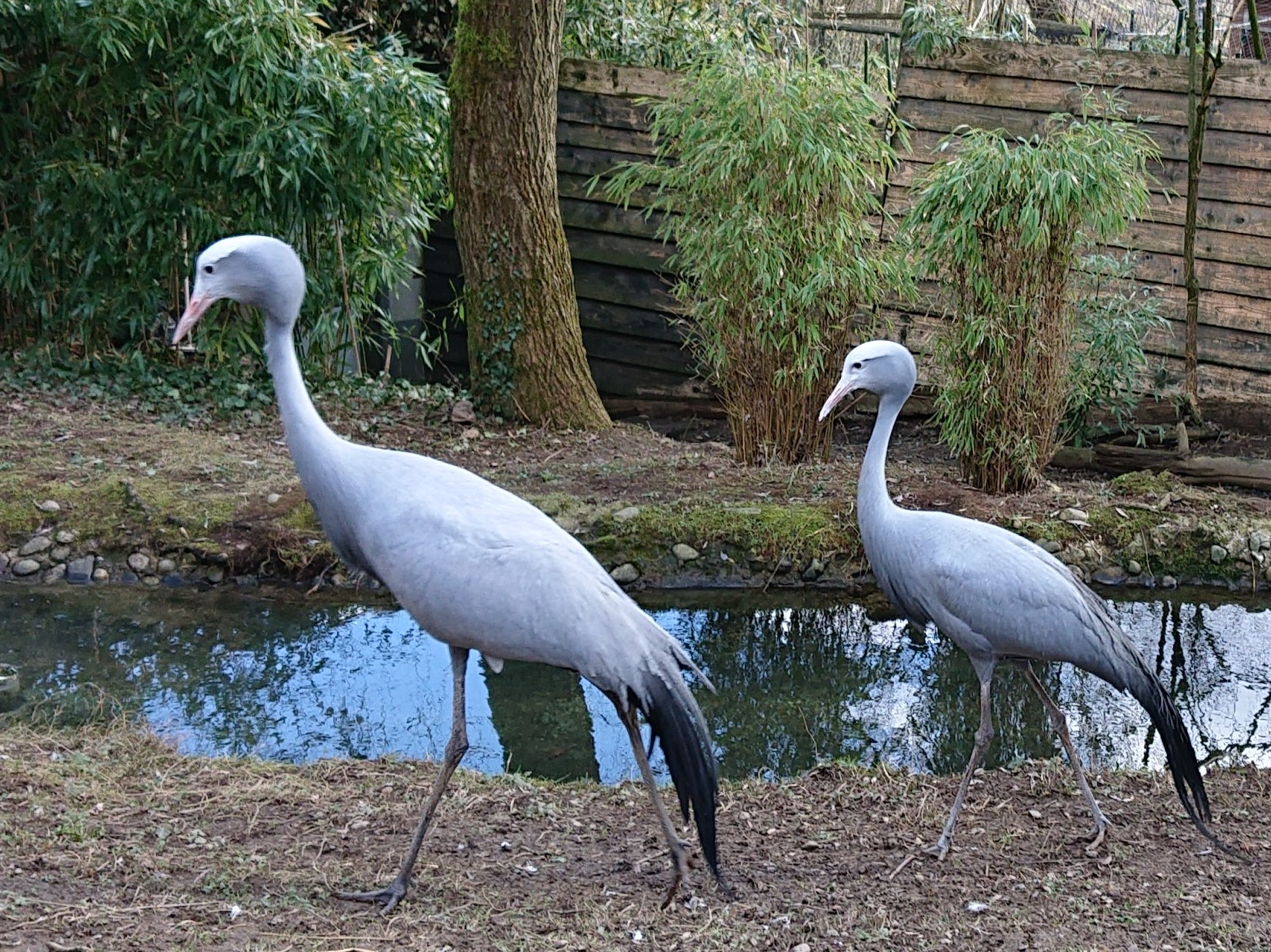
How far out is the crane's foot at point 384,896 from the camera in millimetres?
3123

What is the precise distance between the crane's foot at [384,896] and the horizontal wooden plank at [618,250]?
6.30m

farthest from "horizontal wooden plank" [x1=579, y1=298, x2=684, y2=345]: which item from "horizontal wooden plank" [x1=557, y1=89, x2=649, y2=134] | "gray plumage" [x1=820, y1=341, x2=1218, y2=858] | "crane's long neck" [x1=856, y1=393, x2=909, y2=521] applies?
"gray plumage" [x1=820, y1=341, x2=1218, y2=858]

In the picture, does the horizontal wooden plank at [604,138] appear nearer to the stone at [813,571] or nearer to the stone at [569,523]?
the stone at [569,523]

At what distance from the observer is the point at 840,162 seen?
6.56 m

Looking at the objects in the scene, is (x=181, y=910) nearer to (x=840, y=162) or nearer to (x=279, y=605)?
(x=279, y=605)

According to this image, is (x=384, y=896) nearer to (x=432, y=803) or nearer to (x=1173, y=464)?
(x=432, y=803)

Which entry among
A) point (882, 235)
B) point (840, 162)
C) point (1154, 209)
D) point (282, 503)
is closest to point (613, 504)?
point (282, 503)

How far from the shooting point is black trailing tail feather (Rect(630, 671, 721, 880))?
3107mm

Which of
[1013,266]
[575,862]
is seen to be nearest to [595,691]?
[575,862]

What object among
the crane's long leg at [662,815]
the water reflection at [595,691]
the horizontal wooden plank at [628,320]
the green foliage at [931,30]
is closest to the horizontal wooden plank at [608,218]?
the horizontal wooden plank at [628,320]

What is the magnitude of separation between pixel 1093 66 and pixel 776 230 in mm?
2692

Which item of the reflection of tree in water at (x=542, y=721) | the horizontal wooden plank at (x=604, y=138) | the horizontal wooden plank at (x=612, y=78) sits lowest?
the reflection of tree in water at (x=542, y=721)

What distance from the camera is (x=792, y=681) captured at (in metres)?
5.21

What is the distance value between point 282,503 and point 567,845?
302cm
